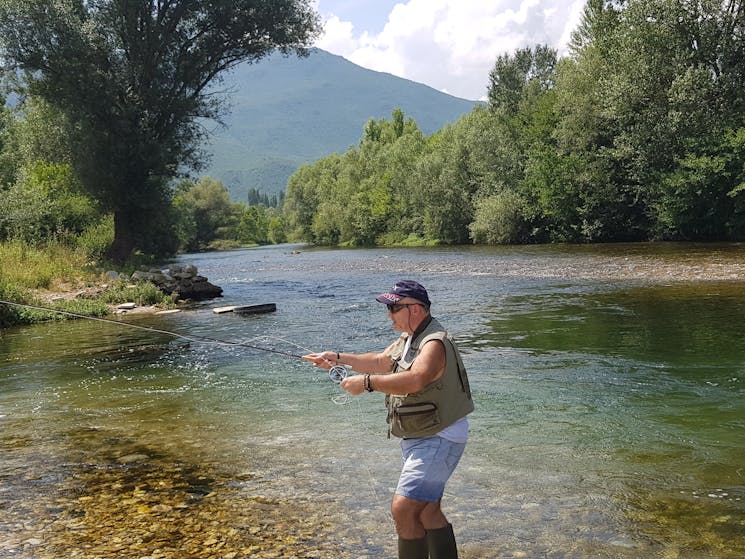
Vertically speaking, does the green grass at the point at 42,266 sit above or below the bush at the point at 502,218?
below

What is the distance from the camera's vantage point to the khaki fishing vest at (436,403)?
470 cm

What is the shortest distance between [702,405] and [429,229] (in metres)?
66.5

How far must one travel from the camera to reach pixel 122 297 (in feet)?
81.1

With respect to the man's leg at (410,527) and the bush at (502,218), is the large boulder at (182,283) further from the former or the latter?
the bush at (502,218)

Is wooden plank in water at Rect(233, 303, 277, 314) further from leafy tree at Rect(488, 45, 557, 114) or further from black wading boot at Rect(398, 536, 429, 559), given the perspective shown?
→ leafy tree at Rect(488, 45, 557, 114)

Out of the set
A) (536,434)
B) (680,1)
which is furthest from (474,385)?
(680,1)

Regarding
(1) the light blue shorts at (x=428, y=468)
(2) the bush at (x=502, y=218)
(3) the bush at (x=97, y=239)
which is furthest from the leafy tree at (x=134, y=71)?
(1) the light blue shorts at (x=428, y=468)

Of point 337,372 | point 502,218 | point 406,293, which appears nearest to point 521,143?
point 502,218

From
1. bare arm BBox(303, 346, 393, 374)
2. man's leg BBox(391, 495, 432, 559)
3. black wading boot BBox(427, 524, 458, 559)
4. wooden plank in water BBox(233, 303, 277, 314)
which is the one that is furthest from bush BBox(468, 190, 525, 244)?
man's leg BBox(391, 495, 432, 559)

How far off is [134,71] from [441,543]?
34.7m

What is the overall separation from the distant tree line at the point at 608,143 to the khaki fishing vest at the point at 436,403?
134 ft

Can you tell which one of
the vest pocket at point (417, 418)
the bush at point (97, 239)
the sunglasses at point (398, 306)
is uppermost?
the bush at point (97, 239)

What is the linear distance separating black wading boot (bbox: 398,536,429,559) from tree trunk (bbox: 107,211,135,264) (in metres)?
34.7

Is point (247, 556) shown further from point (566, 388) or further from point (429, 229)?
point (429, 229)
